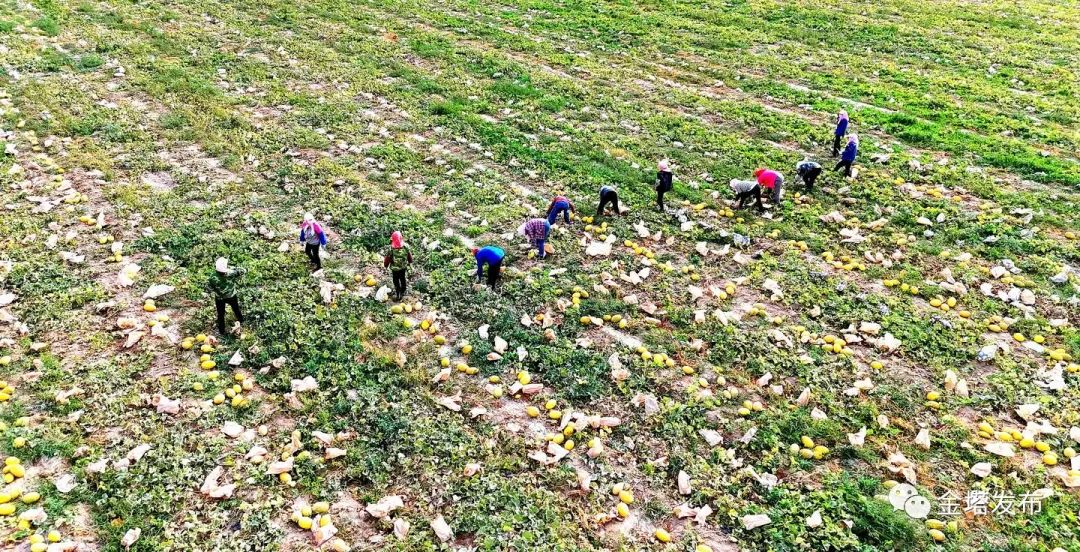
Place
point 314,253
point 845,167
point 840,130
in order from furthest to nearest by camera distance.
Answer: point 840,130, point 845,167, point 314,253

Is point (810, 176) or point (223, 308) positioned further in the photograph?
point (810, 176)

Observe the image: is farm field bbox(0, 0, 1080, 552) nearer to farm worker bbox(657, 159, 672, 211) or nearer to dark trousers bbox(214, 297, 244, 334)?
dark trousers bbox(214, 297, 244, 334)

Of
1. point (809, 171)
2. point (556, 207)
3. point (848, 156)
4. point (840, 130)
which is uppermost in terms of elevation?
point (840, 130)

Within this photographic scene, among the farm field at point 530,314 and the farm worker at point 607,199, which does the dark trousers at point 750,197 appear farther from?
the farm worker at point 607,199

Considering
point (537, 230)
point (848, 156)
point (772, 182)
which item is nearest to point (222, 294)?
point (537, 230)

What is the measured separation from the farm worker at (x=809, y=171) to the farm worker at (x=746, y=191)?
1.12 meters

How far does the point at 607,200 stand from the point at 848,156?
4.70m

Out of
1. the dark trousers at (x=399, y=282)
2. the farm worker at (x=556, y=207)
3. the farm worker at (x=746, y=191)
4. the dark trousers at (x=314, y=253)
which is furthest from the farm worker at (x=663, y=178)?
the dark trousers at (x=314, y=253)

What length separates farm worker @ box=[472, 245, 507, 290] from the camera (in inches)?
352

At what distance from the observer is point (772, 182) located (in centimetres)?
1127

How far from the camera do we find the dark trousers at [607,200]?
10.9 meters

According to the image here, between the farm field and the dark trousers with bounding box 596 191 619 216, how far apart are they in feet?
0.75

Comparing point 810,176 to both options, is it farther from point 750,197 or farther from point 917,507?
→ point 917,507

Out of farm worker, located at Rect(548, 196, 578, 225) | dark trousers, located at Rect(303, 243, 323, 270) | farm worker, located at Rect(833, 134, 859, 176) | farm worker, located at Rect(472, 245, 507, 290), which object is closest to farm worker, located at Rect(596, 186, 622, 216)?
farm worker, located at Rect(548, 196, 578, 225)
